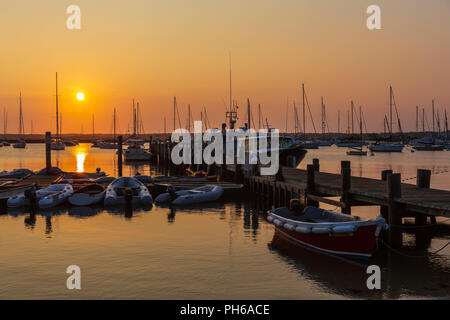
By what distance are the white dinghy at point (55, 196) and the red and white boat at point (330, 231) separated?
1311cm

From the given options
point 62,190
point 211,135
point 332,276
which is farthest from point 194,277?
point 211,135

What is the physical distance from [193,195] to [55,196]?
729 centimetres

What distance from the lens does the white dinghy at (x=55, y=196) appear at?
27.6 m

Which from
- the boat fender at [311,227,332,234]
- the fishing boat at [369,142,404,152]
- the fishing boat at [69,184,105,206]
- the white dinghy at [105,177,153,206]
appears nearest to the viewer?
the boat fender at [311,227,332,234]

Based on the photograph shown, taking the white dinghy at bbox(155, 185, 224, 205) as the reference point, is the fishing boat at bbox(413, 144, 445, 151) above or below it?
below

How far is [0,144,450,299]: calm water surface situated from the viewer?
1418 cm

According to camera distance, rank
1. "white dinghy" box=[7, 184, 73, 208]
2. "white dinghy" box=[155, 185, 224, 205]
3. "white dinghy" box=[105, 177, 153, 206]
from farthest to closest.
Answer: "white dinghy" box=[155, 185, 224, 205], "white dinghy" box=[105, 177, 153, 206], "white dinghy" box=[7, 184, 73, 208]

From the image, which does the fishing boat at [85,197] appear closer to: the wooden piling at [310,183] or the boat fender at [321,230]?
the wooden piling at [310,183]

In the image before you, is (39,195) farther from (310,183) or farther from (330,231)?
(330,231)

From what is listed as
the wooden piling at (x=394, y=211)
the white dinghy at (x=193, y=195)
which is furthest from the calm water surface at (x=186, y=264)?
the white dinghy at (x=193, y=195)

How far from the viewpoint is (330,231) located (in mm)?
16875

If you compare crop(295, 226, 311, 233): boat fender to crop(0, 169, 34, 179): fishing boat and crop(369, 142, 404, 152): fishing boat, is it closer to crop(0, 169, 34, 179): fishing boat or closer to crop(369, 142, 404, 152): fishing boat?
crop(0, 169, 34, 179): fishing boat

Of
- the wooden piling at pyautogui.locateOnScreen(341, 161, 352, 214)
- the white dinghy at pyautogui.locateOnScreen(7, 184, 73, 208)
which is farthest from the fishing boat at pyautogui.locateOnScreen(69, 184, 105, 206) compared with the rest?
the wooden piling at pyautogui.locateOnScreen(341, 161, 352, 214)
